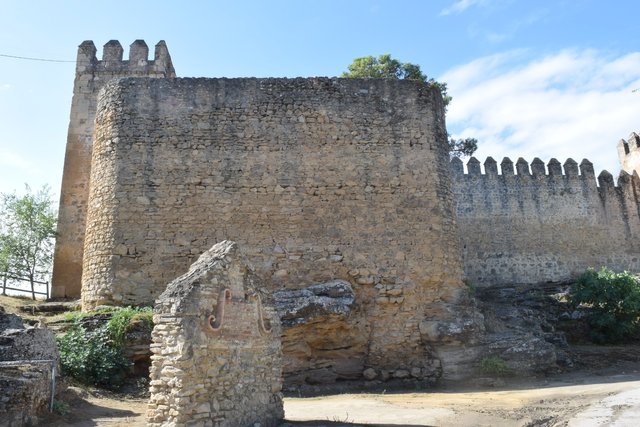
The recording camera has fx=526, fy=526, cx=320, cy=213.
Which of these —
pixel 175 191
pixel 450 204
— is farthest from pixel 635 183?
pixel 175 191

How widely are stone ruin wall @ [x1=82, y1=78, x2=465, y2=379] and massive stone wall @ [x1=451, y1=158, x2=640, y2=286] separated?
9853 millimetres

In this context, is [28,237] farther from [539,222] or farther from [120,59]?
[539,222]

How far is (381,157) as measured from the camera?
1377 cm

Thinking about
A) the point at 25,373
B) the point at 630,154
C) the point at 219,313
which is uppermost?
the point at 630,154

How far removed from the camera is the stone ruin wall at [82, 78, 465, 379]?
12.7m

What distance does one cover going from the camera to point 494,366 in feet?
39.6

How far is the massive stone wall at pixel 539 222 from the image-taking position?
Result: 23.0 m

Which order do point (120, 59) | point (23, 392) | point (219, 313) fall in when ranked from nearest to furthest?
point (219, 313), point (23, 392), point (120, 59)

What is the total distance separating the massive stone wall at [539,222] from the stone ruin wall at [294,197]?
32.3 feet

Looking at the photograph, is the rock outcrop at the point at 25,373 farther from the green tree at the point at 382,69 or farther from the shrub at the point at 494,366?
the green tree at the point at 382,69

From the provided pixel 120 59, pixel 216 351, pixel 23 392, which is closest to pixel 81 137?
pixel 120 59

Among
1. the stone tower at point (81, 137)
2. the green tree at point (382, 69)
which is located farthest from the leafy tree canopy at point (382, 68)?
the stone tower at point (81, 137)

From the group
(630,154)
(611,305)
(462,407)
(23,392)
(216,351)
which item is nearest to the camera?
(216,351)

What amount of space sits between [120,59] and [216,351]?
18.7 metres
